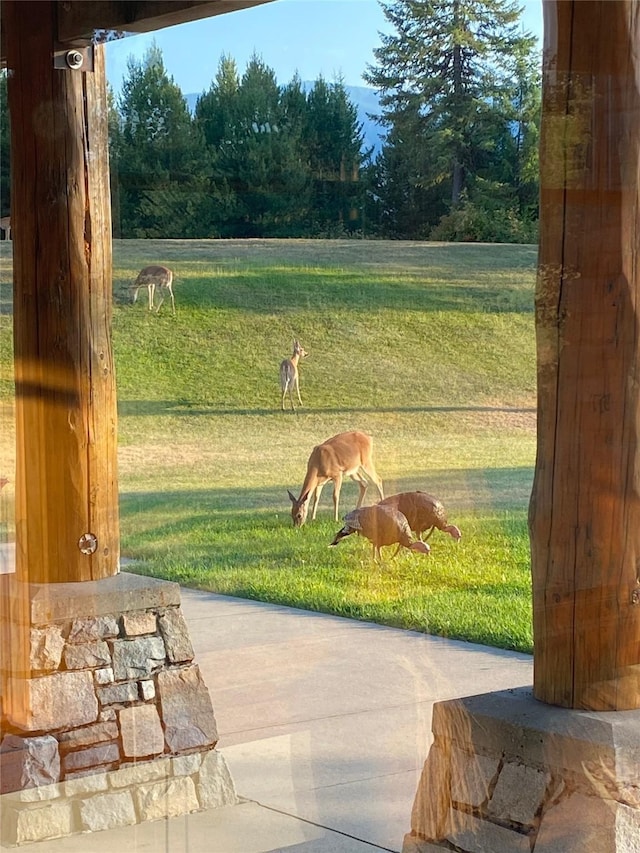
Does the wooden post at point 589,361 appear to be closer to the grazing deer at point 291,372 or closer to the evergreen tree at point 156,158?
the grazing deer at point 291,372

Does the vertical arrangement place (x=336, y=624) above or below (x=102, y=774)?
above

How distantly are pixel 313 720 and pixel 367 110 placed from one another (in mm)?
875

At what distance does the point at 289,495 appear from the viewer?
1711mm

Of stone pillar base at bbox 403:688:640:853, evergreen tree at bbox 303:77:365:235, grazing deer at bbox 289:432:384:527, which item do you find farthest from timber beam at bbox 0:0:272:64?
stone pillar base at bbox 403:688:640:853

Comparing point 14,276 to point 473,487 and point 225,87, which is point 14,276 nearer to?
point 225,87

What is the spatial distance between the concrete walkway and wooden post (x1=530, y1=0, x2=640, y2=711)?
135 mm

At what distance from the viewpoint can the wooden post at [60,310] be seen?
211 cm

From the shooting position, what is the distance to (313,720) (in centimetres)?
179

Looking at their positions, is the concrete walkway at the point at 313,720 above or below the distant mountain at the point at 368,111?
below

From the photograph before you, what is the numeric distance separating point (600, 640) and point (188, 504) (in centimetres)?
71

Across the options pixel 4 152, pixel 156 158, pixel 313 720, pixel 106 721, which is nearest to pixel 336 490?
pixel 313 720

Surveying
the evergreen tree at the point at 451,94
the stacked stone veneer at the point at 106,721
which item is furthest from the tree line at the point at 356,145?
the stacked stone veneer at the point at 106,721

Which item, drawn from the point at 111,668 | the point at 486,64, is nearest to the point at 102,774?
the point at 111,668

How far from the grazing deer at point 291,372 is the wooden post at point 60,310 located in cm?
47
